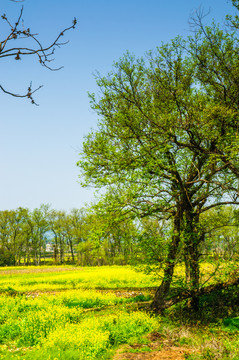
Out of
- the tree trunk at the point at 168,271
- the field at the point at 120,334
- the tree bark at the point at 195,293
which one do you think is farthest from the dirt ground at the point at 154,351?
the tree bark at the point at 195,293

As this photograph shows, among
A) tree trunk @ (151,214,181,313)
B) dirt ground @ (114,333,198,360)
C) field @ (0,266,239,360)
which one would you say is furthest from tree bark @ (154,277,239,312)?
dirt ground @ (114,333,198,360)

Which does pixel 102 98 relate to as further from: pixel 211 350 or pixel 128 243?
pixel 211 350

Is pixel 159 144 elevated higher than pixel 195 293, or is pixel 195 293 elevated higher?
pixel 159 144

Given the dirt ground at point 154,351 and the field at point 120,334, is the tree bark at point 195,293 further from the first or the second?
the dirt ground at point 154,351

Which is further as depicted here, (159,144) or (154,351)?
(159,144)

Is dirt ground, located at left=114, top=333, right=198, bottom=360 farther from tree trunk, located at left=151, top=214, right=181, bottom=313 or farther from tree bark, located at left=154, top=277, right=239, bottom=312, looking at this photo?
tree bark, located at left=154, top=277, right=239, bottom=312

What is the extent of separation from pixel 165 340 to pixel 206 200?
7966mm

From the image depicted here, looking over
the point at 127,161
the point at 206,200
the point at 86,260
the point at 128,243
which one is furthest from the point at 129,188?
the point at 86,260

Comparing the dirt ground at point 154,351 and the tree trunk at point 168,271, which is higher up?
the tree trunk at point 168,271

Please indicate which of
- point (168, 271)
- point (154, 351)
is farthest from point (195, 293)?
point (154, 351)

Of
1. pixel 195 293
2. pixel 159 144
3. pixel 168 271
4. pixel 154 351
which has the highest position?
pixel 159 144

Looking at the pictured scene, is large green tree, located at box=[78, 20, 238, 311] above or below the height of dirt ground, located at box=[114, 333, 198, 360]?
above

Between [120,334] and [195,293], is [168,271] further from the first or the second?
[120,334]

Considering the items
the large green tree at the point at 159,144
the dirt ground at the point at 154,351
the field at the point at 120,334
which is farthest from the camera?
the large green tree at the point at 159,144
